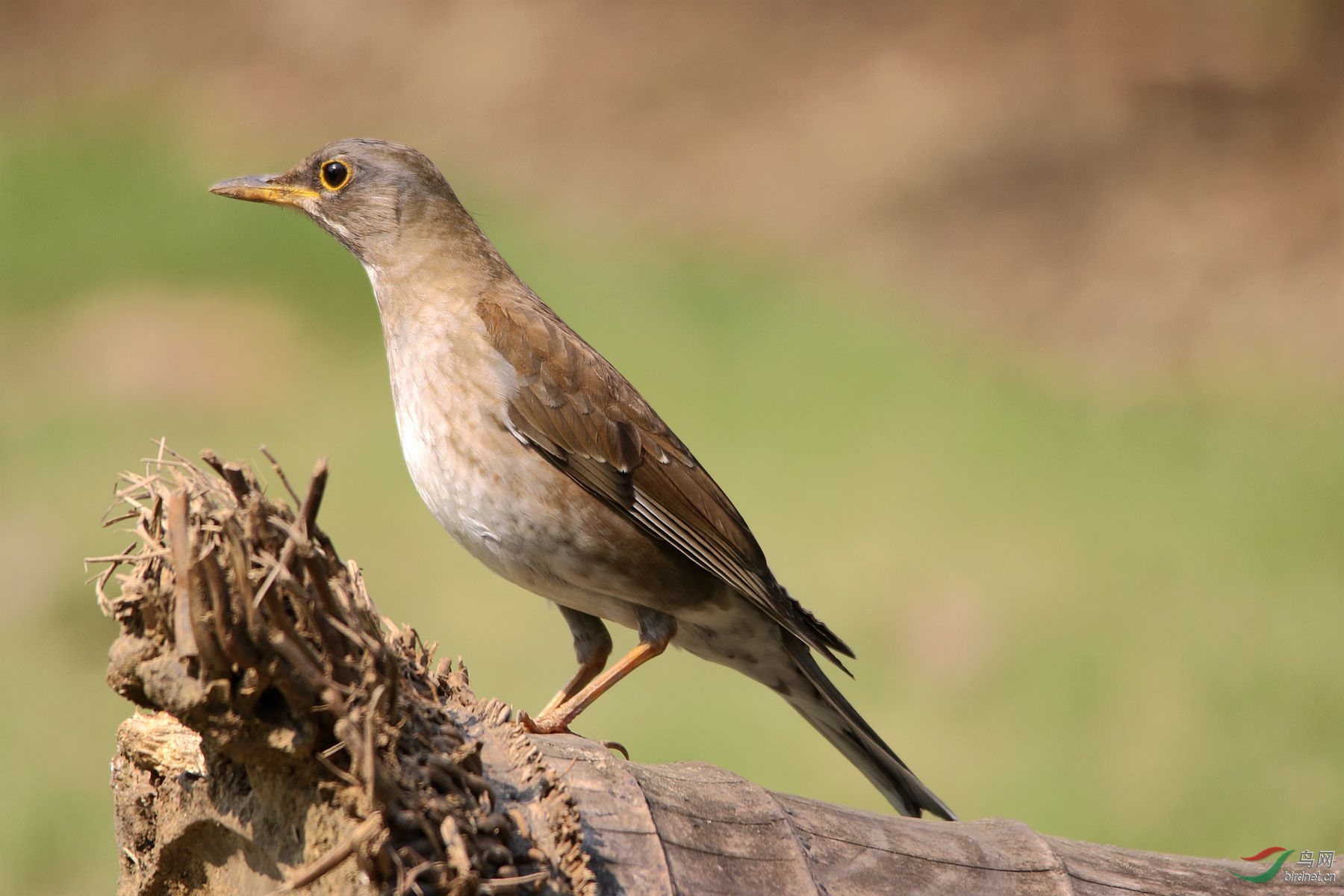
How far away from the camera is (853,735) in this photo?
391 cm

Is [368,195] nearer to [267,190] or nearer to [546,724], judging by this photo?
[267,190]

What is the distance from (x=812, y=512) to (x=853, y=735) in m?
3.93

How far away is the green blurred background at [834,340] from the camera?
6352 mm

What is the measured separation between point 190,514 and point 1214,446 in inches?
317

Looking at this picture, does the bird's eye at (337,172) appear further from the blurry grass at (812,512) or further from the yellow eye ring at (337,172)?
the blurry grass at (812,512)

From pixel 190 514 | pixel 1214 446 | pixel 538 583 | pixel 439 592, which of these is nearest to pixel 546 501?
pixel 538 583

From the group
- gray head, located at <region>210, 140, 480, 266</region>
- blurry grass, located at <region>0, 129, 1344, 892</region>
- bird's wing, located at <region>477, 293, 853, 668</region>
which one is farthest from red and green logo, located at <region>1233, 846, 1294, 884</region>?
blurry grass, located at <region>0, 129, 1344, 892</region>

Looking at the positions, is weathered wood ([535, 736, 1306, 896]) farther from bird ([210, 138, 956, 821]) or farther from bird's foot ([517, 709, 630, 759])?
bird ([210, 138, 956, 821])

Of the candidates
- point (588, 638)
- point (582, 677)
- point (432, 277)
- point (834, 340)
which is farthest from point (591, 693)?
point (834, 340)

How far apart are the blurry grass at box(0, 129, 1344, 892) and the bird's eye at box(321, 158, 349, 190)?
5.78 feet

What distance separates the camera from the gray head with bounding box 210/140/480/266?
3.97m

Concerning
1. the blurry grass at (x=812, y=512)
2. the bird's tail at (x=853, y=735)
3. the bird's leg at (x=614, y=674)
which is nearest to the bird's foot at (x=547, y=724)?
the bird's leg at (x=614, y=674)

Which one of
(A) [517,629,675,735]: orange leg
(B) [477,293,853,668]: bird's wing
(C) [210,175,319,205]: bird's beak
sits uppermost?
(C) [210,175,319,205]: bird's beak

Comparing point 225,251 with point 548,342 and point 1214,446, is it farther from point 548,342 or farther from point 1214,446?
point 1214,446
